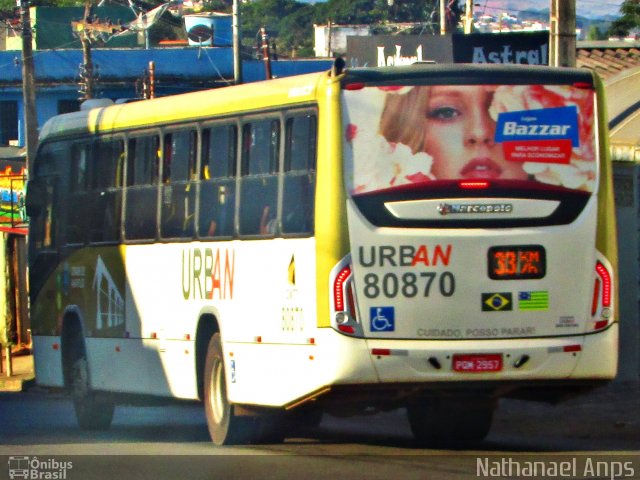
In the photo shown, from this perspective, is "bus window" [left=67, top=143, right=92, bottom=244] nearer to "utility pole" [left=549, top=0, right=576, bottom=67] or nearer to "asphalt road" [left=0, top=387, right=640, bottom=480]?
"asphalt road" [left=0, top=387, right=640, bottom=480]

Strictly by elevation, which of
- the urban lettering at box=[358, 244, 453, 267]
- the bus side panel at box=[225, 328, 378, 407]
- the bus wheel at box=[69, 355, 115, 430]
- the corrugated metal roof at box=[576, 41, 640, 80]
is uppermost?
the corrugated metal roof at box=[576, 41, 640, 80]

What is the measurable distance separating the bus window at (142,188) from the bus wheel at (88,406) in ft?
7.35

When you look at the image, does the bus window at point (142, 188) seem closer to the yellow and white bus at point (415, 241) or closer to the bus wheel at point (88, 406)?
the yellow and white bus at point (415, 241)

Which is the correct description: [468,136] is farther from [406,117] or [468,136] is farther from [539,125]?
[539,125]

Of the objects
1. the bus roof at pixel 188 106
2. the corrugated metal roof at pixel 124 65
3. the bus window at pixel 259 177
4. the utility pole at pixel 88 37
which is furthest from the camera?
the corrugated metal roof at pixel 124 65

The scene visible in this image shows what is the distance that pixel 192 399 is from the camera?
13.7 m

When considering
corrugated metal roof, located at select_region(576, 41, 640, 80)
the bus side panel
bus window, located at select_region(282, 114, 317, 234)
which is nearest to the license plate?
the bus side panel

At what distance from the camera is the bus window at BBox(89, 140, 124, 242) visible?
15.3 metres

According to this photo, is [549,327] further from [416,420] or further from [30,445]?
[30,445]

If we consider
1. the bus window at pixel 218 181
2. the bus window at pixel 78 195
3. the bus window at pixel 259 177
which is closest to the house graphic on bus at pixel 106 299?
the bus window at pixel 78 195

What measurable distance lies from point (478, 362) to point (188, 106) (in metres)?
4.18

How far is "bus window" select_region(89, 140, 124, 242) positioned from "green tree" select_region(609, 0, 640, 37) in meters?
42.4

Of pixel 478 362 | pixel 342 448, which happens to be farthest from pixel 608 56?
pixel 478 362

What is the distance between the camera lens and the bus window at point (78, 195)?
1619cm
